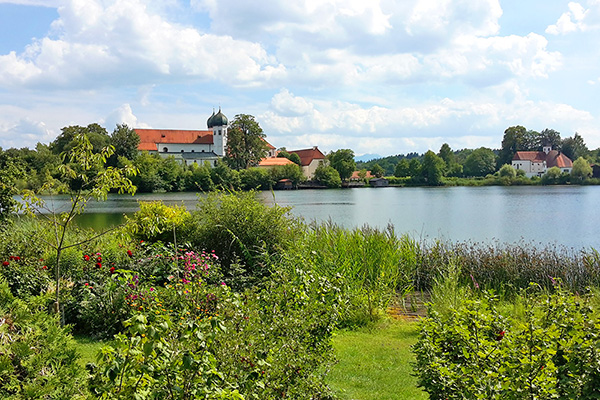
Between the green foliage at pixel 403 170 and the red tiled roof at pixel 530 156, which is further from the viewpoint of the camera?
the red tiled roof at pixel 530 156

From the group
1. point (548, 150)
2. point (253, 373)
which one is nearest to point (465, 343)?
point (253, 373)

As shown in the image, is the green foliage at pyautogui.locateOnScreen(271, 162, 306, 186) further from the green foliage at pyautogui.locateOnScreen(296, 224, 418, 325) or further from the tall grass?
the tall grass

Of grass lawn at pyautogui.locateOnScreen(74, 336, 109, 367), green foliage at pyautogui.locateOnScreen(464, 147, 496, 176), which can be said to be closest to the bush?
grass lawn at pyautogui.locateOnScreen(74, 336, 109, 367)

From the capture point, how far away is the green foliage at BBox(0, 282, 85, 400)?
263 cm

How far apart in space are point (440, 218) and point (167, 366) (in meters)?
29.2

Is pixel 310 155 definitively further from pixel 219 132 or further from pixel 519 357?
pixel 519 357

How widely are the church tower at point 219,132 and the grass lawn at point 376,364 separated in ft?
345

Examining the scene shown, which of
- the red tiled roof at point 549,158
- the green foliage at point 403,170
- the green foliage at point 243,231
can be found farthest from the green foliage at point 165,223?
the red tiled roof at point 549,158

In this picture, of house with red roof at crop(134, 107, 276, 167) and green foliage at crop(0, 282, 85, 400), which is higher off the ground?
house with red roof at crop(134, 107, 276, 167)

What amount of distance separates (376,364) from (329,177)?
81378 millimetres

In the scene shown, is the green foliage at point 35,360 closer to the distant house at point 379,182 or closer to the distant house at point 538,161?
the distant house at point 379,182

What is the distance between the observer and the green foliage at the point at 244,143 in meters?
84.5

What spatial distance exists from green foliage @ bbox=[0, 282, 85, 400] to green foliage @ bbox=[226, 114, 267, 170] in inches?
3225

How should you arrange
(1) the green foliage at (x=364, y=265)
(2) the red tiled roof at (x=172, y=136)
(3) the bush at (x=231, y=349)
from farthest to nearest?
(2) the red tiled roof at (x=172, y=136), (1) the green foliage at (x=364, y=265), (3) the bush at (x=231, y=349)
